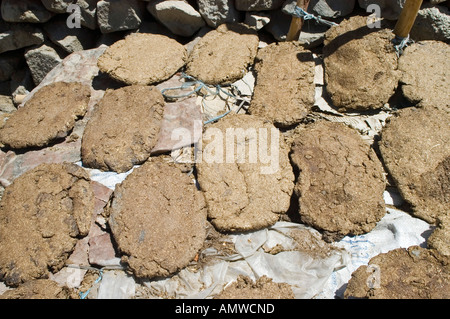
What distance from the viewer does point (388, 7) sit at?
3295 millimetres

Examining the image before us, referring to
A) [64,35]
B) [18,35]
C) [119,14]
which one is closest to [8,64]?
[18,35]

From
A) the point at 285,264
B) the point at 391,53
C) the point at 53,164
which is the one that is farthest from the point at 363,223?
the point at 53,164

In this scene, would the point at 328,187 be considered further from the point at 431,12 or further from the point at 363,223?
the point at 431,12

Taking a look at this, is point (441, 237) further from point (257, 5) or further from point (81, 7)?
point (81, 7)

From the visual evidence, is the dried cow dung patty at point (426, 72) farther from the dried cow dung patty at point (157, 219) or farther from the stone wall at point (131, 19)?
the dried cow dung patty at point (157, 219)

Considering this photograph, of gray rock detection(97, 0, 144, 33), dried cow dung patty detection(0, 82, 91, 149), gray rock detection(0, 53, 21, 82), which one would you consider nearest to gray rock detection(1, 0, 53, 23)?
gray rock detection(97, 0, 144, 33)

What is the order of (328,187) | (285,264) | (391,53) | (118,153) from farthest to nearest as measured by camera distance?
(391,53), (118,153), (328,187), (285,264)

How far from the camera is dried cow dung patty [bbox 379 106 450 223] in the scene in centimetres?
256

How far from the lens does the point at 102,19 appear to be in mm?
3789

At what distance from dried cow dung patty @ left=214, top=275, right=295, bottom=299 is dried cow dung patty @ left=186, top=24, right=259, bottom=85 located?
1.76 meters

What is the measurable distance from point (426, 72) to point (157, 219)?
2378 millimetres

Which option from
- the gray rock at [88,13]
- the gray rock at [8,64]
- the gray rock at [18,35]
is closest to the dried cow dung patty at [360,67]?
the gray rock at [88,13]
